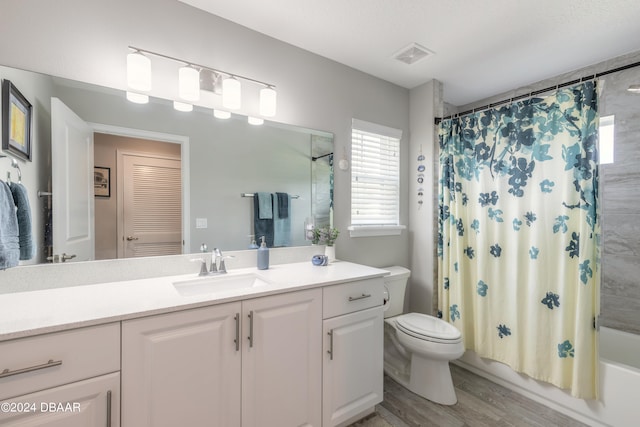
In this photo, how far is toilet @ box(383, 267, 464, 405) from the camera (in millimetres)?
1787

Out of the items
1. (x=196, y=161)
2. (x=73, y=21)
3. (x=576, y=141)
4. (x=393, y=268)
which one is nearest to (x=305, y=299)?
(x=196, y=161)

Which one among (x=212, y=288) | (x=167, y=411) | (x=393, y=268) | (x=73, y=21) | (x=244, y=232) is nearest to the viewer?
(x=167, y=411)

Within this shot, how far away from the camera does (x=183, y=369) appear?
42.6 inches

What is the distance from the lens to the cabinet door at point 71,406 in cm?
83

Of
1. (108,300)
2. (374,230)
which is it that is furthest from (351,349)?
(108,300)

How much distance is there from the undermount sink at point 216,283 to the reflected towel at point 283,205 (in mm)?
485

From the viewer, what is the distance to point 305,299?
1.40 m

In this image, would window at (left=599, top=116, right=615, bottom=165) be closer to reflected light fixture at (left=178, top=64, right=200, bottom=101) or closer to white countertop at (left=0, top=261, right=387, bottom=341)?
white countertop at (left=0, top=261, right=387, bottom=341)

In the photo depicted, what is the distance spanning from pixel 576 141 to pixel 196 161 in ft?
7.50

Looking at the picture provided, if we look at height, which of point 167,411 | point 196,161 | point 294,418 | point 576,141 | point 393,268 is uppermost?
point 576,141

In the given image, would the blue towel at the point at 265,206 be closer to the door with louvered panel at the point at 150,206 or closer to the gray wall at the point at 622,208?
the door with louvered panel at the point at 150,206

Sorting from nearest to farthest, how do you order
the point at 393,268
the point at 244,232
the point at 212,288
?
the point at 212,288, the point at 244,232, the point at 393,268

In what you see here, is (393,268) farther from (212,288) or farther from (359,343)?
(212,288)

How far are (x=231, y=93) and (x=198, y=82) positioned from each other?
183 mm
